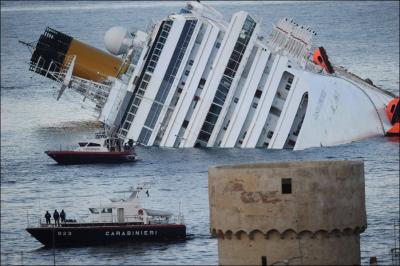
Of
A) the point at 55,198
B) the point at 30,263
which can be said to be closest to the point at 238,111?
the point at 55,198

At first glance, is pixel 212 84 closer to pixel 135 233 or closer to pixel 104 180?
pixel 104 180

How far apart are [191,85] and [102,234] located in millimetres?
33796

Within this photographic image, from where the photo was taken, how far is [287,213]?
35219 millimetres

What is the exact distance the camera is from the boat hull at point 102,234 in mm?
72062

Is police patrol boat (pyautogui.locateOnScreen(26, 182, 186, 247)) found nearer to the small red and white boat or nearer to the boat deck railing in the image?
the boat deck railing

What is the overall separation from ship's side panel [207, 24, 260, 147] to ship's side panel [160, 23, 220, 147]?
Answer: 75.4 inches

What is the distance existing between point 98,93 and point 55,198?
72.0 ft

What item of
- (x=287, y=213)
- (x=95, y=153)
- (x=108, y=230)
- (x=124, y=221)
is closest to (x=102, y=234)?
(x=108, y=230)

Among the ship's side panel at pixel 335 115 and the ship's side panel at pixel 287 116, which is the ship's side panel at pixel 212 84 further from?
the ship's side panel at pixel 335 115

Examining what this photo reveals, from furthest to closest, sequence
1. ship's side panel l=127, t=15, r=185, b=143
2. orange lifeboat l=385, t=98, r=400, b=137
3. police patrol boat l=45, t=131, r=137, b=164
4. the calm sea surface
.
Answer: orange lifeboat l=385, t=98, r=400, b=137 < ship's side panel l=127, t=15, r=185, b=143 < police patrol boat l=45, t=131, r=137, b=164 < the calm sea surface

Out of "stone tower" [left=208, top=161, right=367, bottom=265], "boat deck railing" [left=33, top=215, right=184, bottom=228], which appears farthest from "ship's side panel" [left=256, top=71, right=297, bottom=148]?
"stone tower" [left=208, top=161, right=367, bottom=265]

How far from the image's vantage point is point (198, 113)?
10488 cm

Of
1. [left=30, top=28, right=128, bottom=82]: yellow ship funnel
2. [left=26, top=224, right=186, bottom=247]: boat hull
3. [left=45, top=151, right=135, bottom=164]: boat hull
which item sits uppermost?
[left=30, top=28, right=128, bottom=82]: yellow ship funnel

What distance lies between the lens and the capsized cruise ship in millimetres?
103625
